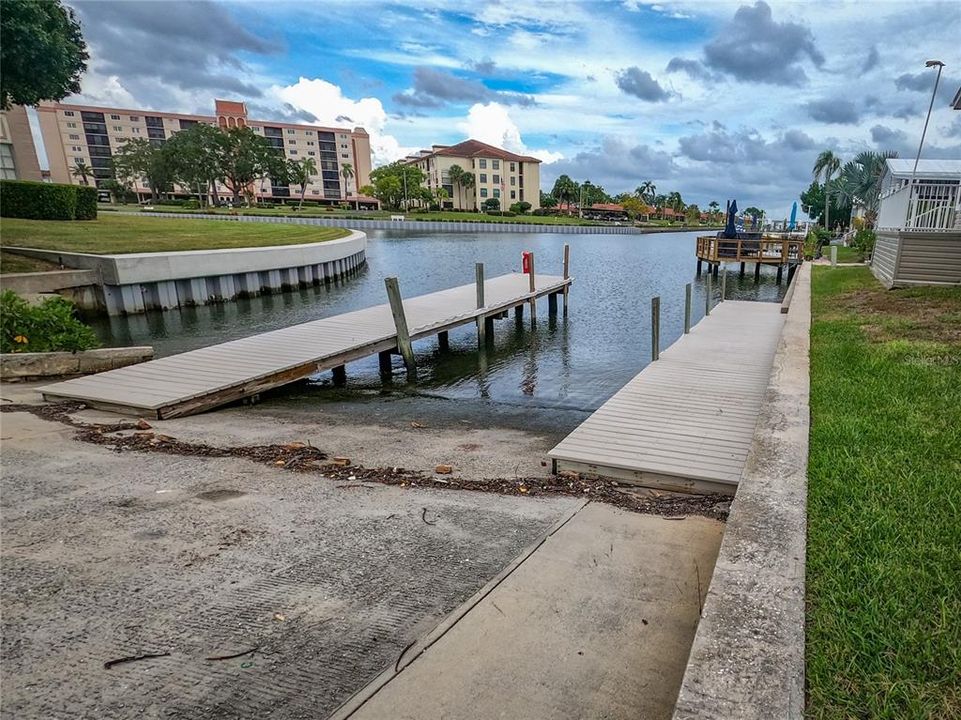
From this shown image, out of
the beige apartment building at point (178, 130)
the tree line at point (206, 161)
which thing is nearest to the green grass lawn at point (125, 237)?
the tree line at point (206, 161)

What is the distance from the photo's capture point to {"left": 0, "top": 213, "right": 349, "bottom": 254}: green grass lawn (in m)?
18.0

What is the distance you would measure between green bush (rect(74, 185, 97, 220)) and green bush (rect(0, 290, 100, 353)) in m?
21.4

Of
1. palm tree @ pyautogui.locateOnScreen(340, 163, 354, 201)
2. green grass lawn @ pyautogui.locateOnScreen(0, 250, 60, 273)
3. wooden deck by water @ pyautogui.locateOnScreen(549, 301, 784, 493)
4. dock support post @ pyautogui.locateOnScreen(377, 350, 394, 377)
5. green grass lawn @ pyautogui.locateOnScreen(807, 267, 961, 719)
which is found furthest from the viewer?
palm tree @ pyautogui.locateOnScreen(340, 163, 354, 201)

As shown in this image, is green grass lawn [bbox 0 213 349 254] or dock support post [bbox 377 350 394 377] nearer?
dock support post [bbox 377 350 394 377]

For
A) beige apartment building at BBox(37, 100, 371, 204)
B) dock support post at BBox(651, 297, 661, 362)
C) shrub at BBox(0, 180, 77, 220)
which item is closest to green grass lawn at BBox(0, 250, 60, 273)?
shrub at BBox(0, 180, 77, 220)

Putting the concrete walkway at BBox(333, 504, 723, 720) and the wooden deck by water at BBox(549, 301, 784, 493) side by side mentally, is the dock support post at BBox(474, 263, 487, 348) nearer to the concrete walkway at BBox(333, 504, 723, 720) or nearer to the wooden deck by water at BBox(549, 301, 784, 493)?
the wooden deck by water at BBox(549, 301, 784, 493)

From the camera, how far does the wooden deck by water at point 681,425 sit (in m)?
4.67

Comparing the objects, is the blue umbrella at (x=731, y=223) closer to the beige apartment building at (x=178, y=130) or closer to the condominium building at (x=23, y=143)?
the condominium building at (x=23, y=143)

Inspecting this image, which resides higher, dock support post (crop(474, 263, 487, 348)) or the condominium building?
the condominium building

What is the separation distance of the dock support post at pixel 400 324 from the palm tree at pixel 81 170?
117m

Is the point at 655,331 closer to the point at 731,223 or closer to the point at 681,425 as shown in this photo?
the point at 681,425

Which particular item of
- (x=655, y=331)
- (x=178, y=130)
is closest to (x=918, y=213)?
(x=655, y=331)

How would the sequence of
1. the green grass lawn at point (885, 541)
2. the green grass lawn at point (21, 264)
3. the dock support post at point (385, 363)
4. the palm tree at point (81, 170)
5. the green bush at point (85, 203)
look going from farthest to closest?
the palm tree at point (81, 170) → the green bush at point (85, 203) → the green grass lawn at point (21, 264) → the dock support post at point (385, 363) → the green grass lawn at point (885, 541)

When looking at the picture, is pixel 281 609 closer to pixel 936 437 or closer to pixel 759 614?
pixel 759 614
